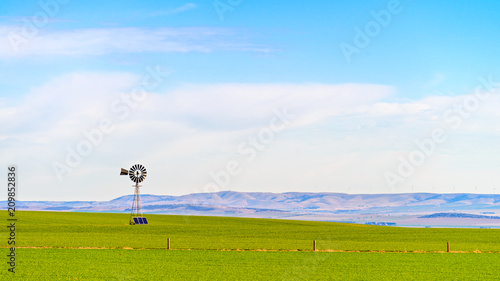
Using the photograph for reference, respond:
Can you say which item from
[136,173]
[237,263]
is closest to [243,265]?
[237,263]

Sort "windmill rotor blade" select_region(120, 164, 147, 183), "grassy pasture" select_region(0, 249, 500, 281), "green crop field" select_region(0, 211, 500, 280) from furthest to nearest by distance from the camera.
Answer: "windmill rotor blade" select_region(120, 164, 147, 183), "green crop field" select_region(0, 211, 500, 280), "grassy pasture" select_region(0, 249, 500, 281)

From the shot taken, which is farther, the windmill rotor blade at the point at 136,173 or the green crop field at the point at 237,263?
the windmill rotor blade at the point at 136,173

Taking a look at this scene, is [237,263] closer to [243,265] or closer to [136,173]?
[243,265]

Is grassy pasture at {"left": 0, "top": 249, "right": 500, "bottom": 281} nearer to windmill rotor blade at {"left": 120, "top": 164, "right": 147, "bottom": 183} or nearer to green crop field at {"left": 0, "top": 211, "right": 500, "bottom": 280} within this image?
green crop field at {"left": 0, "top": 211, "right": 500, "bottom": 280}

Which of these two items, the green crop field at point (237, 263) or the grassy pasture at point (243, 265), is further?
the green crop field at point (237, 263)

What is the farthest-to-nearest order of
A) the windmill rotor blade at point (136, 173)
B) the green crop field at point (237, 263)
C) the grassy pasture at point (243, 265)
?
the windmill rotor blade at point (136, 173) → the green crop field at point (237, 263) → the grassy pasture at point (243, 265)

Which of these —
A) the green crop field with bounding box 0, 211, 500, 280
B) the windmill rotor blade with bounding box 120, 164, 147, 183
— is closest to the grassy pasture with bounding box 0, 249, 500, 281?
the green crop field with bounding box 0, 211, 500, 280

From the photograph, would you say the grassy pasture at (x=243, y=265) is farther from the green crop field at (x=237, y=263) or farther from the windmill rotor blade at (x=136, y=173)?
the windmill rotor blade at (x=136, y=173)

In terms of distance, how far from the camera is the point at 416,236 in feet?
287

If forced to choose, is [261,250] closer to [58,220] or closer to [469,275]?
[469,275]

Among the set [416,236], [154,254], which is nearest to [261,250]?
[154,254]

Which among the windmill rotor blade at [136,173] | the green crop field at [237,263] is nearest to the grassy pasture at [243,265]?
the green crop field at [237,263]

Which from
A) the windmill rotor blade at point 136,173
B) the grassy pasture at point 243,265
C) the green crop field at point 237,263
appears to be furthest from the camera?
the windmill rotor blade at point 136,173

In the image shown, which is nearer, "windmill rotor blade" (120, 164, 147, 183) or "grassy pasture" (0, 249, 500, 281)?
"grassy pasture" (0, 249, 500, 281)
